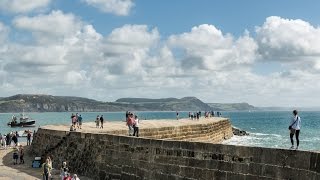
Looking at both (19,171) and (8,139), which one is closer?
(19,171)

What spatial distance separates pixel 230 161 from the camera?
14.8 metres

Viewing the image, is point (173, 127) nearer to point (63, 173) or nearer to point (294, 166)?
point (63, 173)

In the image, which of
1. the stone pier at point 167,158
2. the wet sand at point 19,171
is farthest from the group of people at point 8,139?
the stone pier at point 167,158

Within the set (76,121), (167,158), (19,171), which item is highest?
(76,121)

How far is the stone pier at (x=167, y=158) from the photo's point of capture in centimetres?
1320

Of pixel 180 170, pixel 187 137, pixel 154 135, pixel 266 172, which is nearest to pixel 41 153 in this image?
pixel 154 135

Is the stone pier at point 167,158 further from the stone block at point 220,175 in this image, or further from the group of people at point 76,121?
the group of people at point 76,121

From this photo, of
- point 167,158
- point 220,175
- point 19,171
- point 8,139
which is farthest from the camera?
point 8,139

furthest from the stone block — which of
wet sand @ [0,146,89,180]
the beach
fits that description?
the beach

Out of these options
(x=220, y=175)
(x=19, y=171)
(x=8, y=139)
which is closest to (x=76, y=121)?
(x=19, y=171)

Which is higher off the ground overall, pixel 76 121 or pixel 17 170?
pixel 76 121

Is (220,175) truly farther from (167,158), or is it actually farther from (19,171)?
(19,171)

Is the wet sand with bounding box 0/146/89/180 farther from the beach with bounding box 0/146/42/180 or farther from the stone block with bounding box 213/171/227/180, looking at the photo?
the stone block with bounding box 213/171/227/180

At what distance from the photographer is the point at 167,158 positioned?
1734 centimetres
